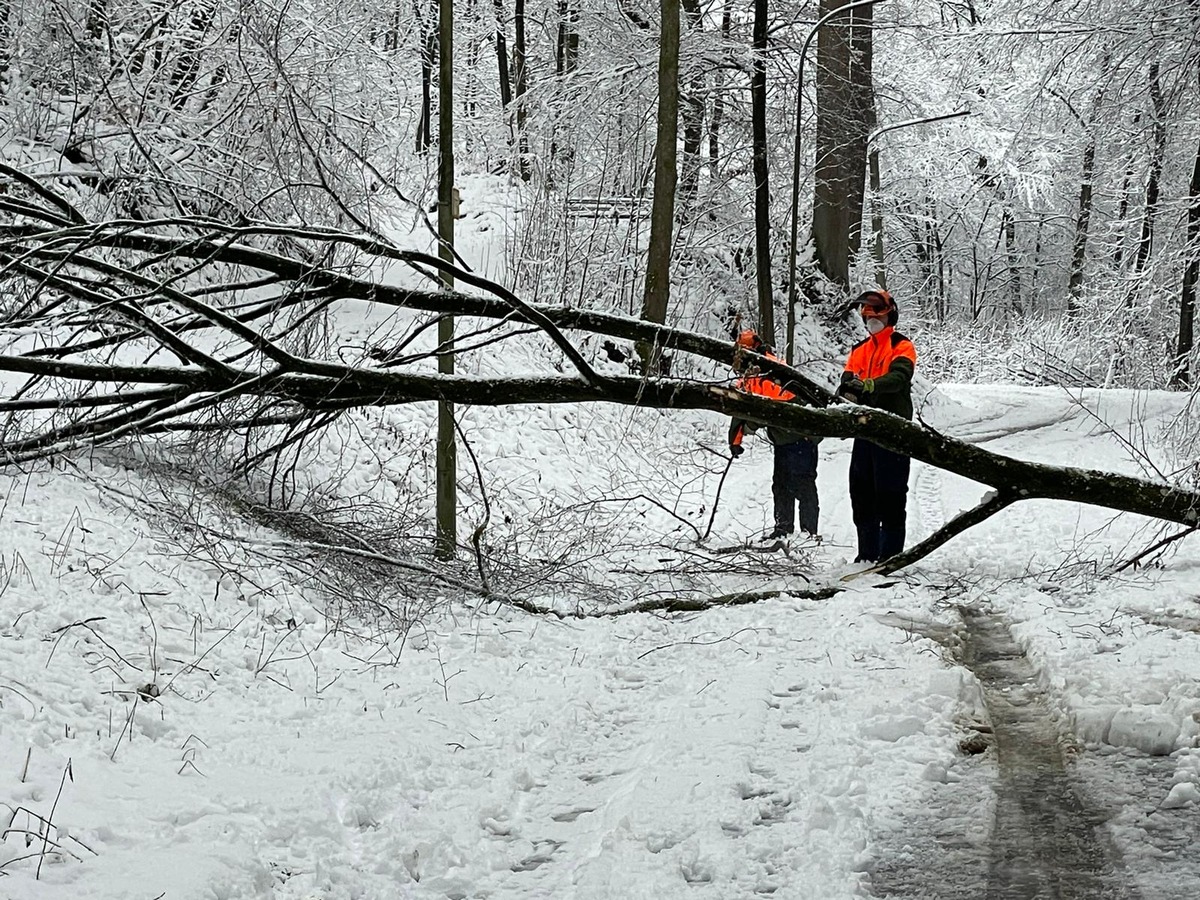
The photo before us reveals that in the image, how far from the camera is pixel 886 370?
8.59 metres

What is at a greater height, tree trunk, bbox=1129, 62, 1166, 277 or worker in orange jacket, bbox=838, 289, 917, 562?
tree trunk, bbox=1129, 62, 1166, 277

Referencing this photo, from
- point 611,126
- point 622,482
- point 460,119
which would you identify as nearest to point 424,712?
point 622,482

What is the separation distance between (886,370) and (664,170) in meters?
6.38

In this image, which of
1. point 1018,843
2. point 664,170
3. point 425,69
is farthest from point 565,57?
point 1018,843

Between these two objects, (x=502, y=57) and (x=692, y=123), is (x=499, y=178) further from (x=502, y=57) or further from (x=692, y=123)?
(x=502, y=57)

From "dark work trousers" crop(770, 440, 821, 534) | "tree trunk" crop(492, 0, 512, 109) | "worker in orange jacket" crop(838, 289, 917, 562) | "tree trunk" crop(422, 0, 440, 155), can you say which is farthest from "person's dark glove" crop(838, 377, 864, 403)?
"tree trunk" crop(492, 0, 512, 109)

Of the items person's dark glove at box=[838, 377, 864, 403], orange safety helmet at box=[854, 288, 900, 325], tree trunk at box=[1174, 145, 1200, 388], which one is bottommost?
person's dark glove at box=[838, 377, 864, 403]

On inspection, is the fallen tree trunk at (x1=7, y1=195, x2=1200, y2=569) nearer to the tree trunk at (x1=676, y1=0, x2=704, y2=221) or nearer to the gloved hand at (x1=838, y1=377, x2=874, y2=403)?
the gloved hand at (x1=838, y1=377, x2=874, y2=403)

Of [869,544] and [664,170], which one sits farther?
[664,170]

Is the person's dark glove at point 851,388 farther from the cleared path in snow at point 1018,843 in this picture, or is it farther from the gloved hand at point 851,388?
the cleared path in snow at point 1018,843

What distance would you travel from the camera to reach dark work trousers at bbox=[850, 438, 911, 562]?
861 centimetres

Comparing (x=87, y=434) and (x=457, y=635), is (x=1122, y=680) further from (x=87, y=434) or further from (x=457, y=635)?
(x=87, y=434)

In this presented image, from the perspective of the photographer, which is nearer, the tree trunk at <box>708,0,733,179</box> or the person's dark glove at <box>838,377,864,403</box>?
the person's dark glove at <box>838,377,864,403</box>

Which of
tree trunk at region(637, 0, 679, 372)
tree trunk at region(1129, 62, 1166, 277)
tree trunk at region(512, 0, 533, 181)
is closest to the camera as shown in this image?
tree trunk at region(1129, 62, 1166, 277)
